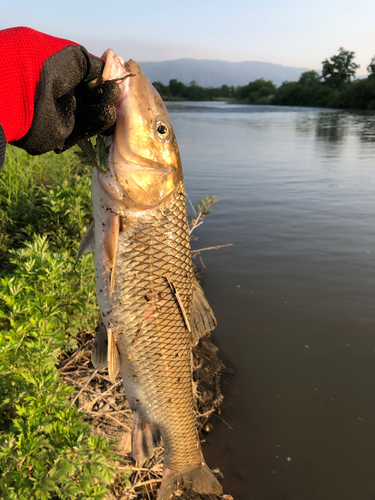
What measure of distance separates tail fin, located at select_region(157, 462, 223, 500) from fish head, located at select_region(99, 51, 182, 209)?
1.77 metres

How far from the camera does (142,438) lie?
2.13 meters

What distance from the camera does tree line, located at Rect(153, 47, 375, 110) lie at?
57.4 m

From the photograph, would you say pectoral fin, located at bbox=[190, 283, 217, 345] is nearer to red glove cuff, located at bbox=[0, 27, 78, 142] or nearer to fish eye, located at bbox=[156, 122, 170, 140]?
fish eye, located at bbox=[156, 122, 170, 140]

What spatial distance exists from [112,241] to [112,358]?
704 mm

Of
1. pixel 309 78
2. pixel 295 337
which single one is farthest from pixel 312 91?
pixel 295 337

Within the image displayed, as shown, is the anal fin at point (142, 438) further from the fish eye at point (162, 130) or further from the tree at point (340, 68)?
the tree at point (340, 68)

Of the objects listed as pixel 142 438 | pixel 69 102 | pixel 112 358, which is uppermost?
pixel 69 102

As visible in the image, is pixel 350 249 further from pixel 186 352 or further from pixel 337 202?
pixel 186 352

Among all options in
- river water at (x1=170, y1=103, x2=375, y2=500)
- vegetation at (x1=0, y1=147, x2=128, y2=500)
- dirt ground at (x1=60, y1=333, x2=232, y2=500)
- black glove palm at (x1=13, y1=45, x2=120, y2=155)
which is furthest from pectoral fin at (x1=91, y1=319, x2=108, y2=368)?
river water at (x1=170, y1=103, x2=375, y2=500)

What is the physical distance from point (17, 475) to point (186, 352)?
1064 mm

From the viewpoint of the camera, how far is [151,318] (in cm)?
198

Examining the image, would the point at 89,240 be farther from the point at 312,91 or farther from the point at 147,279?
the point at 312,91

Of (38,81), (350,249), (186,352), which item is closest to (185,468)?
(186,352)

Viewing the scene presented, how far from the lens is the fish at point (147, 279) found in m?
1.81
